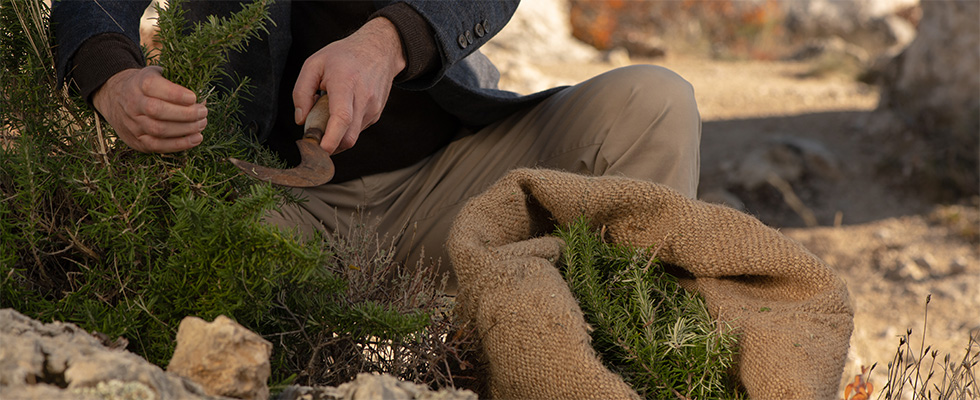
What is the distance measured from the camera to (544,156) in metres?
2.20

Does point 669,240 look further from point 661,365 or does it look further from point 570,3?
point 570,3

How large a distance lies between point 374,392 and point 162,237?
0.54 m

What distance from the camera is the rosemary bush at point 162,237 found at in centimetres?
115

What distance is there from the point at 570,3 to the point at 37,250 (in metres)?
11.0

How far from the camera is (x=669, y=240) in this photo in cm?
152

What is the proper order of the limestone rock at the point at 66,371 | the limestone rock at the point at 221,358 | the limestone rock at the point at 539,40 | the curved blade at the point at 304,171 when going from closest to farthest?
the limestone rock at the point at 66,371 < the limestone rock at the point at 221,358 < the curved blade at the point at 304,171 < the limestone rock at the point at 539,40

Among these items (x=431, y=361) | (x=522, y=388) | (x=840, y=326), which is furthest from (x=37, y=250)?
(x=840, y=326)

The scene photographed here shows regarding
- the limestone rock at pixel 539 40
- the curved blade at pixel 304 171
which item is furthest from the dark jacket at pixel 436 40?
the limestone rock at pixel 539 40

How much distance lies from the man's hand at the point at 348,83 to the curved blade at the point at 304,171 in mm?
32

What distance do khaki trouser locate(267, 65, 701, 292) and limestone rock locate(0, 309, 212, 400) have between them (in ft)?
2.74

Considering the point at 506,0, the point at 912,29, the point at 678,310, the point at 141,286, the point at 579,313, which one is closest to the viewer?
the point at 141,286

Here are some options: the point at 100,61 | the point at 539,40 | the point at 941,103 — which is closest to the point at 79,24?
the point at 100,61

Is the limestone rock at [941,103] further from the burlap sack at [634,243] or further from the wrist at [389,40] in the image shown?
the wrist at [389,40]

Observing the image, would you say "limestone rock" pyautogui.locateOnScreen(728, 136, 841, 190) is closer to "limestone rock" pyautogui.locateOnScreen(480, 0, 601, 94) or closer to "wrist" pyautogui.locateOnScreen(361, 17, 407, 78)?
"limestone rock" pyautogui.locateOnScreen(480, 0, 601, 94)
